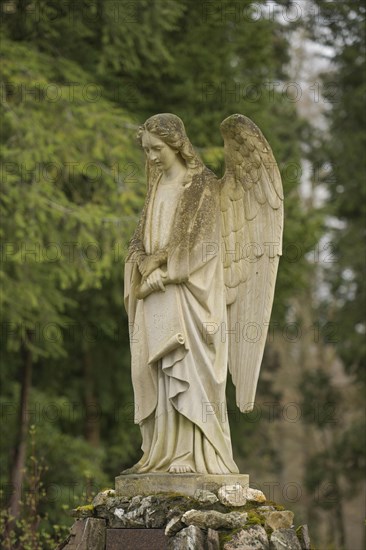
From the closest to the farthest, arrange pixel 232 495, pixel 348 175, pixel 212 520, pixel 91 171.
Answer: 1. pixel 212 520
2. pixel 232 495
3. pixel 91 171
4. pixel 348 175

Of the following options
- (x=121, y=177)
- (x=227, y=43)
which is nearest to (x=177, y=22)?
(x=227, y=43)

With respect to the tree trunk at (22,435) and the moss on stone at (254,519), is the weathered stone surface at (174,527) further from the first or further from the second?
the tree trunk at (22,435)

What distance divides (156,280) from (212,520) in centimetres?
185

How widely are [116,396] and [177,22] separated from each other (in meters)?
6.67

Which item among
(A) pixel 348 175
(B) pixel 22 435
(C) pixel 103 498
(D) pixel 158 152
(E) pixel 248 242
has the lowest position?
(C) pixel 103 498

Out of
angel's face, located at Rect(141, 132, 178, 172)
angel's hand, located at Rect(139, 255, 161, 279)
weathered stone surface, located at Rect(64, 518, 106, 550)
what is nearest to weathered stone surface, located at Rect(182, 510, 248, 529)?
weathered stone surface, located at Rect(64, 518, 106, 550)

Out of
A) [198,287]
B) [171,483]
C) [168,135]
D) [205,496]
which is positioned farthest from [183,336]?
[168,135]

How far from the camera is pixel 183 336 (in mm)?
8250

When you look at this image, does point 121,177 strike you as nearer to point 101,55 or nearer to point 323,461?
point 101,55

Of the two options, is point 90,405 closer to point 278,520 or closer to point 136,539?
point 136,539

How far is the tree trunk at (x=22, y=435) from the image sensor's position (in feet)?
50.9

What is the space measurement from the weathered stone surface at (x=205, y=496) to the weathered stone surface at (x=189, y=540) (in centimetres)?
27

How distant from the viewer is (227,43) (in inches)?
752

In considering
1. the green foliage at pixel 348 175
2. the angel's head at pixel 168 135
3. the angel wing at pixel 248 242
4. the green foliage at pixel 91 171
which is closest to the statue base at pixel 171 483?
the angel wing at pixel 248 242
